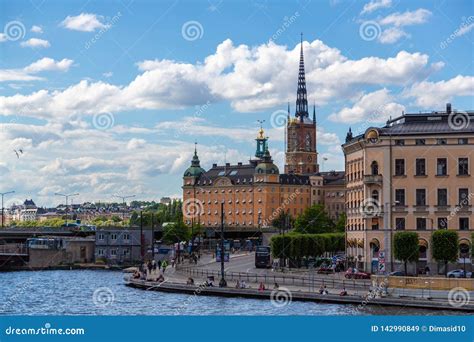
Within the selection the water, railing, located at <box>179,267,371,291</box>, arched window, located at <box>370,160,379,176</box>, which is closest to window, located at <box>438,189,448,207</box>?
arched window, located at <box>370,160,379,176</box>

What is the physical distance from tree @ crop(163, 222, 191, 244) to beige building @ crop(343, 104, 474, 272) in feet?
221

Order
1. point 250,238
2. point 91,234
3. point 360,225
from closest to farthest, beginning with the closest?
point 360,225 → point 91,234 → point 250,238

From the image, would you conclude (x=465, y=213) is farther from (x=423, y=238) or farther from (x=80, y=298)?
(x=80, y=298)

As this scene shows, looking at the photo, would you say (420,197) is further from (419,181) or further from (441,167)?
(441,167)


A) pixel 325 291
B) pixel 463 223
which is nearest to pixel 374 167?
pixel 463 223

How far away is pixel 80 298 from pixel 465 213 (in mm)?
28685

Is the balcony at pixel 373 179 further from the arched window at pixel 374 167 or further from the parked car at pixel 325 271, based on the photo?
the parked car at pixel 325 271

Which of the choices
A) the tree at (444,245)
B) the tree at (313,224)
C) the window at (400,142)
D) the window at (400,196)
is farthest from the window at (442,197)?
the tree at (313,224)

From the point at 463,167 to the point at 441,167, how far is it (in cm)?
159

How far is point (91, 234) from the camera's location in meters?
150

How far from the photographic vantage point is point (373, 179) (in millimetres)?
75062

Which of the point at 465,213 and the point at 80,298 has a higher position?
the point at 465,213

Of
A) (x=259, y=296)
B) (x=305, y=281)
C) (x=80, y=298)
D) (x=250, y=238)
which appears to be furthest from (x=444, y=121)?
(x=250, y=238)

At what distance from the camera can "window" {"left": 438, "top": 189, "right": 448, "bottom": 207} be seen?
7300 cm
